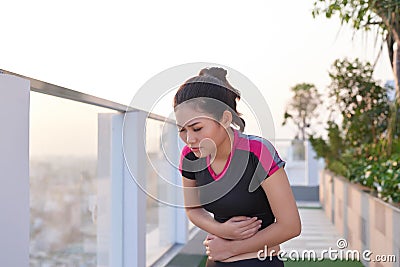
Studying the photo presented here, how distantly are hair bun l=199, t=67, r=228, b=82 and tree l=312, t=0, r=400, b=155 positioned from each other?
89.5 inches

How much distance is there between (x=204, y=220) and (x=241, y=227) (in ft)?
0.40

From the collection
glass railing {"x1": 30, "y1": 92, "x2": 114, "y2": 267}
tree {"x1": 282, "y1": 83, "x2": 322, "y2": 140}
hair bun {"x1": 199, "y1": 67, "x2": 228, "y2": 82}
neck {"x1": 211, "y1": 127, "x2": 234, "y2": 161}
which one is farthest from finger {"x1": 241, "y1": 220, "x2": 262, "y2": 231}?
tree {"x1": 282, "y1": 83, "x2": 322, "y2": 140}

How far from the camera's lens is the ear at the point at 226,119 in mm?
1412

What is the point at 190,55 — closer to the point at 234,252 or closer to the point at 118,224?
the point at 118,224

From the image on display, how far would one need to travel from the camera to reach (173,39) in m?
5.04

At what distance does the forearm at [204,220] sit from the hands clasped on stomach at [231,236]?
2 cm

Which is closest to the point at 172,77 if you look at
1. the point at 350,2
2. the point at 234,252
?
the point at 234,252

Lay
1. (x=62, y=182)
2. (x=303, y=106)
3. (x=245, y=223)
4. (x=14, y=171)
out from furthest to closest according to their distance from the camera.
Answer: (x=303, y=106), (x=62, y=182), (x=14, y=171), (x=245, y=223)

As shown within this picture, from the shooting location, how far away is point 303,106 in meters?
12.7

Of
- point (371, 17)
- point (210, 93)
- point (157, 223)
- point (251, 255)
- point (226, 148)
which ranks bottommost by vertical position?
point (157, 223)

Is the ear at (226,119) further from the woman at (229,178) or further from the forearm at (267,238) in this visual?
the forearm at (267,238)

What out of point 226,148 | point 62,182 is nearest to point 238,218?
point 226,148

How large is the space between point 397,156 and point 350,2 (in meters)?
1.04

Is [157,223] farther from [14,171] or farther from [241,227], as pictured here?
[241,227]
